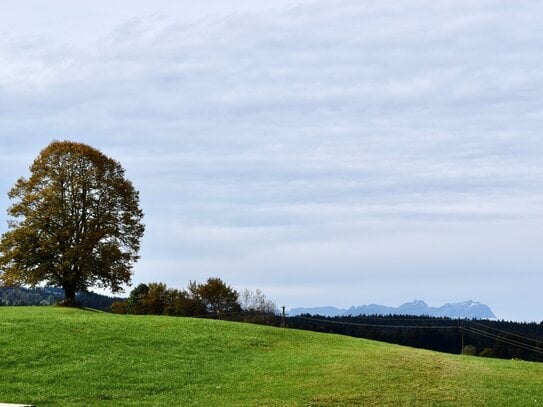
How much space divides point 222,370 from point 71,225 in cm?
4070

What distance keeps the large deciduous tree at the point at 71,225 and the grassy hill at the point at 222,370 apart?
24.2 metres

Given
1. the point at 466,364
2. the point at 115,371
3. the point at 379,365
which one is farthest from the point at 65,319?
the point at 466,364

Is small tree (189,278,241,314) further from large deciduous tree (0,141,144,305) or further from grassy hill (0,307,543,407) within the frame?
grassy hill (0,307,543,407)

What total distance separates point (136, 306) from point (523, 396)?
3154 inches

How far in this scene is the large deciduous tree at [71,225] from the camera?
74.1 m

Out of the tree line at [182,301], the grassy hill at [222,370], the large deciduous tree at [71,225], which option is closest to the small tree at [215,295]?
the tree line at [182,301]

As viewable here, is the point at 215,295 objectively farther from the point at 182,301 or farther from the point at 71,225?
the point at 71,225

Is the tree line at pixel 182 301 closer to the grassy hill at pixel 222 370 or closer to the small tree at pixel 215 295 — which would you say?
the small tree at pixel 215 295

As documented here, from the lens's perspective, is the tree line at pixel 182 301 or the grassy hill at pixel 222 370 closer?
the grassy hill at pixel 222 370

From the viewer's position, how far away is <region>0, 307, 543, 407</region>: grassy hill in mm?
33312

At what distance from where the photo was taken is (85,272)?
74.9 m

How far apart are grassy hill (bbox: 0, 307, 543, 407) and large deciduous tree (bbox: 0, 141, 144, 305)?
952 inches

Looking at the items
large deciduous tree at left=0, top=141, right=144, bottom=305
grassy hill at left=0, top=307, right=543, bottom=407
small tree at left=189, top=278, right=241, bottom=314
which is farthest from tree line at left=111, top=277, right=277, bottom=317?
grassy hill at left=0, top=307, right=543, bottom=407

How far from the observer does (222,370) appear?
126 ft
